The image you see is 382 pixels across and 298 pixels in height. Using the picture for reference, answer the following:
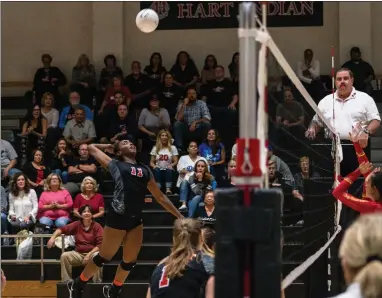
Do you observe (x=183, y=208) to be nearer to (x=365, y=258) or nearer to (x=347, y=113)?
(x=347, y=113)

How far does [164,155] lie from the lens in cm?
1474

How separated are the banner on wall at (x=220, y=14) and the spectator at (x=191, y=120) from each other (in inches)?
115

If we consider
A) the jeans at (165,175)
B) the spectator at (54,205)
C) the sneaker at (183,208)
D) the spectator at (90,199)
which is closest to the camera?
the spectator at (90,199)

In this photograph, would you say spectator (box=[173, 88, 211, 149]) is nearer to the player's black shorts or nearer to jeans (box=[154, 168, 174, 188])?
jeans (box=[154, 168, 174, 188])

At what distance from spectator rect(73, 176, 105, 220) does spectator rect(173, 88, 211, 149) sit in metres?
2.35

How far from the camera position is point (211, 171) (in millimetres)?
14430

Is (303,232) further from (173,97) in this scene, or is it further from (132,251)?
(173,97)

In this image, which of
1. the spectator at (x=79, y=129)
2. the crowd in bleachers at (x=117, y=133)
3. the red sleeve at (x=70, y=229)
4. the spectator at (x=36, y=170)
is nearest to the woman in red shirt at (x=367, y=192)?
the crowd in bleachers at (x=117, y=133)

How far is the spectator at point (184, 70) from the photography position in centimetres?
1703

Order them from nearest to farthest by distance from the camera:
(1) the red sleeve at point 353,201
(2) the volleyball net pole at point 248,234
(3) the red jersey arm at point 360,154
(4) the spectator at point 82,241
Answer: (2) the volleyball net pole at point 248,234
(1) the red sleeve at point 353,201
(3) the red jersey arm at point 360,154
(4) the spectator at point 82,241

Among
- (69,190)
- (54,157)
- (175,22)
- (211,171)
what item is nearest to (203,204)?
(211,171)

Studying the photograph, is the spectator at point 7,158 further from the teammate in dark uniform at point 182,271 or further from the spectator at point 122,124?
the teammate in dark uniform at point 182,271

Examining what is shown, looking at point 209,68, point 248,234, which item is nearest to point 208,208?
point 209,68

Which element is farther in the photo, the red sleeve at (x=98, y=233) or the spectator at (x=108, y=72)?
the spectator at (x=108, y=72)
